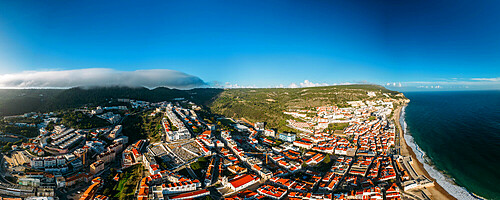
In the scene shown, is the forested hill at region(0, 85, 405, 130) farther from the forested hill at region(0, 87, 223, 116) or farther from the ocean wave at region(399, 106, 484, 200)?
the ocean wave at region(399, 106, 484, 200)

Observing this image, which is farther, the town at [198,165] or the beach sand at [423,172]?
the beach sand at [423,172]

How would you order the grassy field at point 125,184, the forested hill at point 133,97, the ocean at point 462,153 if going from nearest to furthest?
the grassy field at point 125,184
the ocean at point 462,153
the forested hill at point 133,97

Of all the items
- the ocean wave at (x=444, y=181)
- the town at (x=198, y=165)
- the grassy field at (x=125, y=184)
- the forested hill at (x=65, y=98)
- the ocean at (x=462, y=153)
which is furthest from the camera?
the forested hill at (x=65, y=98)

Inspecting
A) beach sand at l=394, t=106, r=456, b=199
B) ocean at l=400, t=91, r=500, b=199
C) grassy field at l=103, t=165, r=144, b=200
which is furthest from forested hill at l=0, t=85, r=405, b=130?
grassy field at l=103, t=165, r=144, b=200

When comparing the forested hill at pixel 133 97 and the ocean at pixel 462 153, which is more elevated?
the forested hill at pixel 133 97

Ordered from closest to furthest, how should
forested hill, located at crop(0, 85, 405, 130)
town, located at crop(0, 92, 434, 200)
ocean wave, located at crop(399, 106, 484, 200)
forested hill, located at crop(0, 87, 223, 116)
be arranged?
town, located at crop(0, 92, 434, 200), ocean wave, located at crop(399, 106, 484, 200), forested hill, located at crop(0, 87, 223, 116), forested hill, located at crop(0, 85, 405, 130)

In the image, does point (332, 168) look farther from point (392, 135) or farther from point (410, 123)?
point (410, 123)

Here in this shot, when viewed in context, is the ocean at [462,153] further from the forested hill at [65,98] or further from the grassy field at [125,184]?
the forested hill at [65,98]

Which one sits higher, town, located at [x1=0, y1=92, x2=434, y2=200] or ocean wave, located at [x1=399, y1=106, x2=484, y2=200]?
town, located at [x1=0, y1=92, x2=434, y2=200]

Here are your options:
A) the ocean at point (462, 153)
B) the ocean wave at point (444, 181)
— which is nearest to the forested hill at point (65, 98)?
the ocean wave at point (444, 181)

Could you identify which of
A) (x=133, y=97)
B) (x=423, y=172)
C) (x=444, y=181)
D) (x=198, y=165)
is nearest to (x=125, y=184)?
(x=198, y=165)
